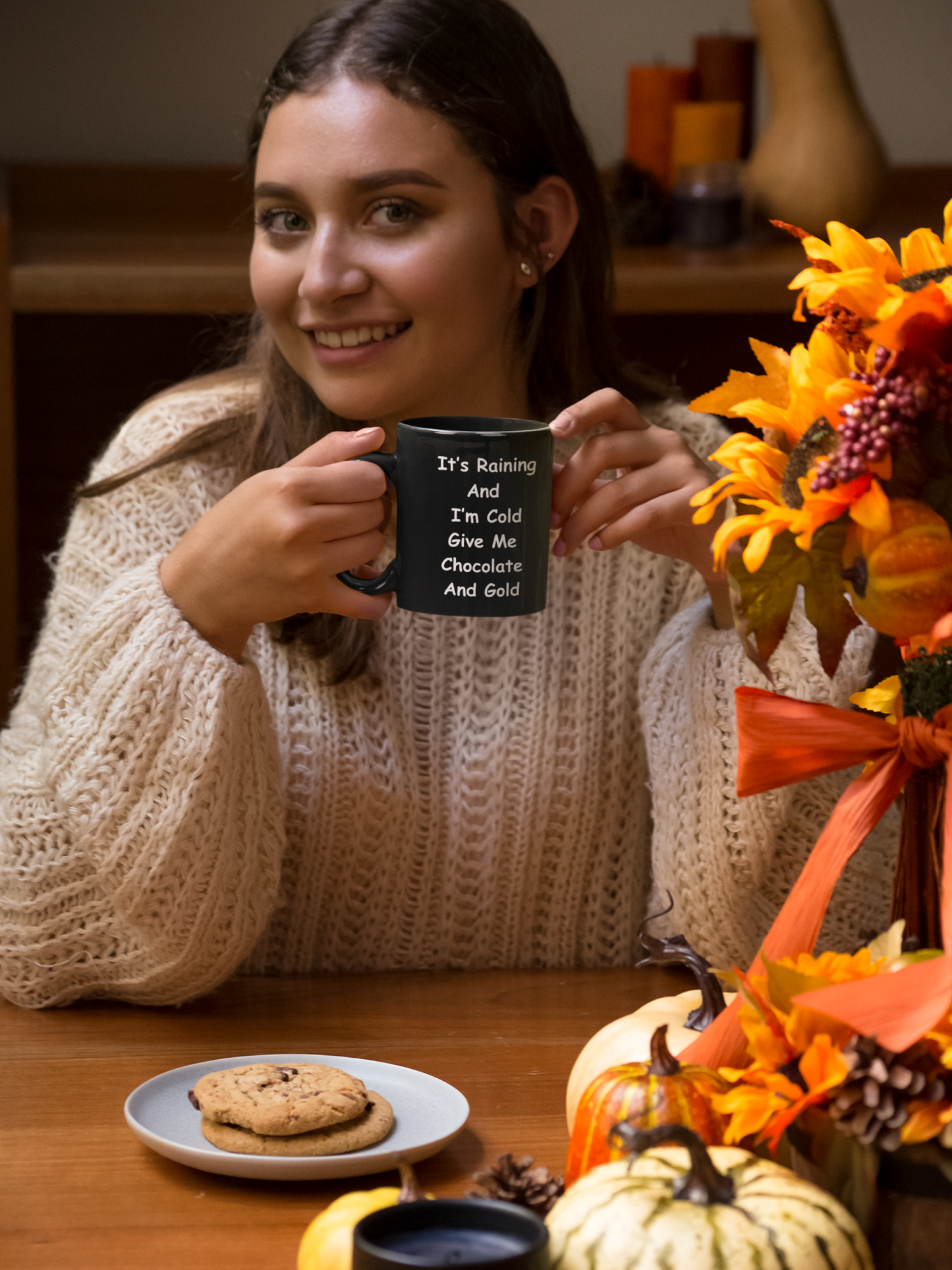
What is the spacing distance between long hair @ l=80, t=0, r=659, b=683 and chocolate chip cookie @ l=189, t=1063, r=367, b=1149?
1.62ft

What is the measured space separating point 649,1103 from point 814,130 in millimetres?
1688

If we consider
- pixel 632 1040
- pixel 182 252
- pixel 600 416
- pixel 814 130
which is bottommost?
pixel 632 1040

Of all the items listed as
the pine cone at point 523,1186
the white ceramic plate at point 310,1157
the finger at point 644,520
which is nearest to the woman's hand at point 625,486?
the finger at point 644,520

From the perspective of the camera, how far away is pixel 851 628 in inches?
23.4

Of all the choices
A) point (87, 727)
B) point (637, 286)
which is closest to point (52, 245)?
point (637, 286)

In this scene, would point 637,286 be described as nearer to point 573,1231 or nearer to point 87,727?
A: point 87,727

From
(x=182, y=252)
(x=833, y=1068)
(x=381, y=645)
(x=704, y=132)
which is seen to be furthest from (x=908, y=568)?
(x=704, y=132)

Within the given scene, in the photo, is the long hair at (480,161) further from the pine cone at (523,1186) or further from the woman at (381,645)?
the pine cone at (523,1186)

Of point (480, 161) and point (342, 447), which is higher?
point (480, 161)

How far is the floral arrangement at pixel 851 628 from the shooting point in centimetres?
53

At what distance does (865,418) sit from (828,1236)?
28cm

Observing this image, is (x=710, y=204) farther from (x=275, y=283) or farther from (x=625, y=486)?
(x=625, y=486)

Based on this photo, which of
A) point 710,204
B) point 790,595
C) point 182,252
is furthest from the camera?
point 710,204

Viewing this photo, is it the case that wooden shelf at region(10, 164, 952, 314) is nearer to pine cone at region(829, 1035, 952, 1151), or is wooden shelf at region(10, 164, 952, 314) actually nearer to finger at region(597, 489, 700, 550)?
finger at region(597, 489, 700, 550)
